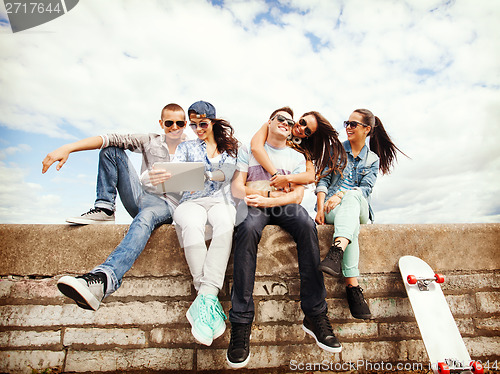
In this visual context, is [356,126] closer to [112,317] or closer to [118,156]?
[118,156]

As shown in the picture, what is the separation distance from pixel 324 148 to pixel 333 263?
123 cm

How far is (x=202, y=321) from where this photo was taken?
1.73m

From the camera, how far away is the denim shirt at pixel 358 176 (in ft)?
8.62

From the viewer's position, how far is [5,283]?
86.4 inches

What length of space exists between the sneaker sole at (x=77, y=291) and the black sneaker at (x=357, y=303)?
173 cm

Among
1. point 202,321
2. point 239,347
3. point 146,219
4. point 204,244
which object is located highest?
point 146,219

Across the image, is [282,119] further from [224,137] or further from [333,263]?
[333,263]

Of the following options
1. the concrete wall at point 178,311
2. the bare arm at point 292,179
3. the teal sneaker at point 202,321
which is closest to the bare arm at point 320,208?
the concrete wall at point 178,311

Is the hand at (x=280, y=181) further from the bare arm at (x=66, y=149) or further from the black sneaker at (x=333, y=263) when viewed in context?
the bare arm at (x=66, y=149)

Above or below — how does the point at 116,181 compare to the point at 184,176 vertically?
above

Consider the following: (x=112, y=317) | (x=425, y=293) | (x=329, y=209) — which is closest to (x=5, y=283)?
(x=112, y=317)

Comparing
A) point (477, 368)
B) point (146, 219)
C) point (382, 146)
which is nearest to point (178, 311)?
point (146, 219)

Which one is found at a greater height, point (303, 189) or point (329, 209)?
point (303, 189)

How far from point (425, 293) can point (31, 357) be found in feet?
10.0
